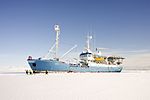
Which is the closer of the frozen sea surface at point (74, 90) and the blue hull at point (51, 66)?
the frozen sea surface at point (74, 90)

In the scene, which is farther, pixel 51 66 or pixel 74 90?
pixel 51 66

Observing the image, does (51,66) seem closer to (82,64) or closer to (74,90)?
(82,64)

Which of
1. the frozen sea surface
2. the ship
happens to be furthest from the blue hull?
the frozen sea surface

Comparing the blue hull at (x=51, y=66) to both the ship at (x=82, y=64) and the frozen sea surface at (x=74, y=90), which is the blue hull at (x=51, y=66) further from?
the frozen sea surface at (x=74, y=90)

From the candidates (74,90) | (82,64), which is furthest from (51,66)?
(74,90)

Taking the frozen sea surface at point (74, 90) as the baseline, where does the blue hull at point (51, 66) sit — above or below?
above

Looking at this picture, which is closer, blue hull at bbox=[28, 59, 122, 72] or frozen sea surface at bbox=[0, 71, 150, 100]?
frozen sea surface at bbox=[0, 71, 150, 100]

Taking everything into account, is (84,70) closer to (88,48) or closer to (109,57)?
(88,48)

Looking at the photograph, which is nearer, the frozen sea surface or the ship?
the frozen sea surface

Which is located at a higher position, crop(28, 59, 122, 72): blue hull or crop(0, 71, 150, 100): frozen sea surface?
crop(28, 59, 122, 72): blue hull

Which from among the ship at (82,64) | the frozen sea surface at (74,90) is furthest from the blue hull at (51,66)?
the frozen sea surface at (74,90)

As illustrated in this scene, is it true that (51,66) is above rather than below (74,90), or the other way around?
above

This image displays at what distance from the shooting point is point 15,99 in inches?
444

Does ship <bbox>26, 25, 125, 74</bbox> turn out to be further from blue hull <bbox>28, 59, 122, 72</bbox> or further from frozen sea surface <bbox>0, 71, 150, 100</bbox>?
frozen sea surface <bbox>0, 71, 150, 100</bbox>
